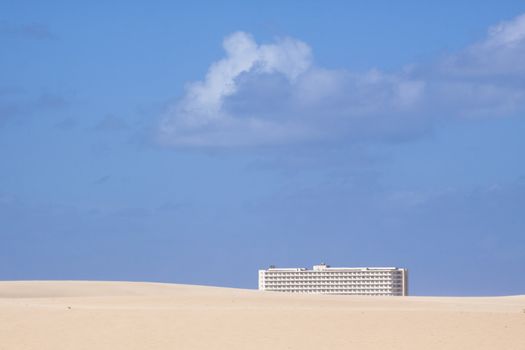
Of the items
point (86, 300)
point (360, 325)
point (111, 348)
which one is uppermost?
point (86, 300)

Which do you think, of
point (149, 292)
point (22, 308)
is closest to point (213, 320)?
point (22, 308)

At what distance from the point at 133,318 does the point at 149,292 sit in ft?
99.2

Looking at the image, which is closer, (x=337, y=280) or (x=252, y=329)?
(x=252, y=329)

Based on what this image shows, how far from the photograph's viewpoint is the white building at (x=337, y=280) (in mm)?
120375

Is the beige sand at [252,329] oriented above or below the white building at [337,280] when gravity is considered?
below

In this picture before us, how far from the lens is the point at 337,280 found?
398ft

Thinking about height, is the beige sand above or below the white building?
below

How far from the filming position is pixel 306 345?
98.9 feet

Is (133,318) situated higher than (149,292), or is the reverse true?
(149,292)

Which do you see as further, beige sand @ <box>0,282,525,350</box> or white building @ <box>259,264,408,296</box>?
white building @ <box>259,264,408,296</box>

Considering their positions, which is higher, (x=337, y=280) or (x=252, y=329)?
(x=337, y=280)

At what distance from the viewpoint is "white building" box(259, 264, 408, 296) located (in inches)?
4739

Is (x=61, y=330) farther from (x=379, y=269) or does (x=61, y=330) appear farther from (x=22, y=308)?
(x=379, y=269)

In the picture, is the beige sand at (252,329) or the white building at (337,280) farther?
the white building at (337,280)
